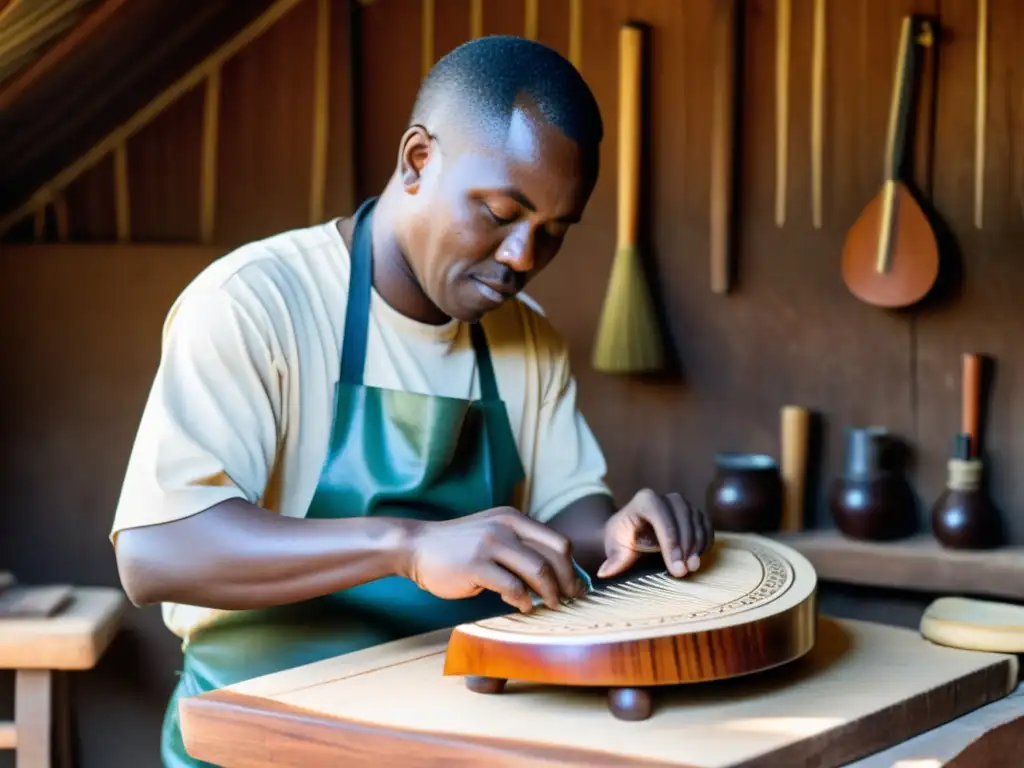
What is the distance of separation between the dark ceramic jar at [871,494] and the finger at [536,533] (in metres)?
1.47

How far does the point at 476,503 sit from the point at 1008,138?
1.59m

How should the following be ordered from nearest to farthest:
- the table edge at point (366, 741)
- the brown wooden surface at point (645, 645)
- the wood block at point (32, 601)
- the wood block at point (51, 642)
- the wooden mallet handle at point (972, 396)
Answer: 1. the table edge at point (366, 741)
2. the brown wooden surface at point (645, 645)
3. the wood block at point (51, 642)
4. the wood block at point (32, 601)
5. the wooden mallet handle at point (972, 396)

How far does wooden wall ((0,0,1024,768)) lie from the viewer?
9.37 feet

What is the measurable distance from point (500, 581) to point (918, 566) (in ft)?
5.06

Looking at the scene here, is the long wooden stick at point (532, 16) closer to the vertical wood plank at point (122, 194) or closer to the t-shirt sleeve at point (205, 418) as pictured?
the vertical wood plank at point (122, 194)

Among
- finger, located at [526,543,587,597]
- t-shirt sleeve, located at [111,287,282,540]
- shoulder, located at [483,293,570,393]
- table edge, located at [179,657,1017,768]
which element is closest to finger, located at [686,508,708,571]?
finger, located at [526,543,587,597]

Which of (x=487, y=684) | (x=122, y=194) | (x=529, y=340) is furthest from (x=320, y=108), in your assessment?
(x=487, y=684)

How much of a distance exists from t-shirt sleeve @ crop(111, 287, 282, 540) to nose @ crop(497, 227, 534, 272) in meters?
0.36

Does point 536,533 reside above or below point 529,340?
below

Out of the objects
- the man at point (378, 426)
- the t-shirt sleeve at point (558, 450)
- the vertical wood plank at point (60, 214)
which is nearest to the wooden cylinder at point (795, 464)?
the t-shirt sleeve at point (558, 450)

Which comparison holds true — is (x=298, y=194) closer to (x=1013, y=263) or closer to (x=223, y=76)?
(x=223, y=76)

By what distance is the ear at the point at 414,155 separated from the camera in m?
1.84

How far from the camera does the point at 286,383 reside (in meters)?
1.84

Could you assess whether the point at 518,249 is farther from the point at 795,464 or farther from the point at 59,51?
the point at 795,464
